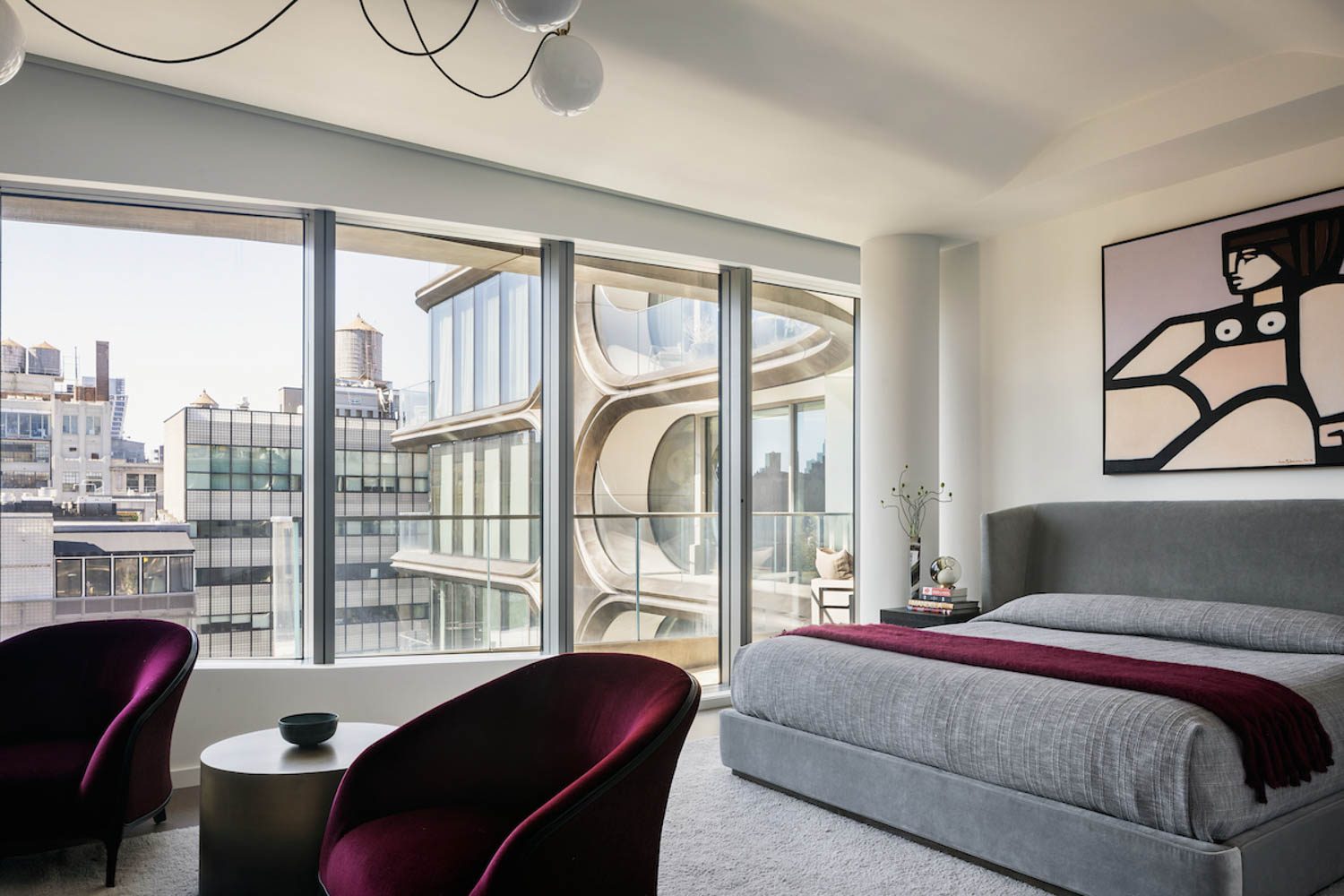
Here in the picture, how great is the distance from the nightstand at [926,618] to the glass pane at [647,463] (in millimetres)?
1069

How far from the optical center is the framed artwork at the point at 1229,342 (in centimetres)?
368

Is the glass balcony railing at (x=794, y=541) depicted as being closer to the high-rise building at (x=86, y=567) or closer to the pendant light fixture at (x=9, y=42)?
the high-rise building at (x=86, y=567)

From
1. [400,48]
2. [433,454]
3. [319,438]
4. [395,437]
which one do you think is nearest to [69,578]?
[319,438]

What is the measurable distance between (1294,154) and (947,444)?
209cm

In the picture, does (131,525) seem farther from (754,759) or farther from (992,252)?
(992,252)

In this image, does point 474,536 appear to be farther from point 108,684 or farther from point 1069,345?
point 1069,345

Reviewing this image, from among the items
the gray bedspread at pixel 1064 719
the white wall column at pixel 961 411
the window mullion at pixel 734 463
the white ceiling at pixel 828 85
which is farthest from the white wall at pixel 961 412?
the gray bedspread at pixel 1064 719

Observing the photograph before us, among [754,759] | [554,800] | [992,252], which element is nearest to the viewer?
[554,800]

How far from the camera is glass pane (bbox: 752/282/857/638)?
5.29 meters

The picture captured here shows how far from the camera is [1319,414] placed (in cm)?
368

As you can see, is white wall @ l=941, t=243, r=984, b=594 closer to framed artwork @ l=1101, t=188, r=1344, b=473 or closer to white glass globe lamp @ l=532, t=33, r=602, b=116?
framed artwork @ l=1101, t=188, r=1344, b=473

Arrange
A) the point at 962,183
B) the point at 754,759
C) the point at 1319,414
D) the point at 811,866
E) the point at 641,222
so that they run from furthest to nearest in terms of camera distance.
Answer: the point at 641,222 < the point at 962,183 < the point at 1319,414 < the point at 754,759 < the point at 811,866

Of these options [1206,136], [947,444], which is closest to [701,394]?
[947,444]

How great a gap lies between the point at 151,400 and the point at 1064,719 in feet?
11.7
